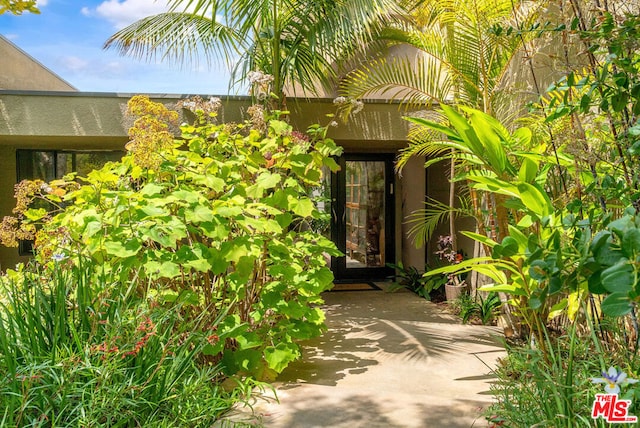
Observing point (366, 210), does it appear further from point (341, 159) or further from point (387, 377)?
point (387, 377)

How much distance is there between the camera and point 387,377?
4.16m

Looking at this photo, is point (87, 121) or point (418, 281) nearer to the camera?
point (87, 121)

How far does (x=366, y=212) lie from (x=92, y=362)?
716 cm

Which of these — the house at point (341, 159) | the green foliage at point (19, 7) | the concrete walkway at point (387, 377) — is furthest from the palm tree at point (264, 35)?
the green foliage at point (19, 7)

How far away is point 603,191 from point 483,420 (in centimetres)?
171

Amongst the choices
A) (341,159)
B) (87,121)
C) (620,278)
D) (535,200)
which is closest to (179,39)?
(87,121)

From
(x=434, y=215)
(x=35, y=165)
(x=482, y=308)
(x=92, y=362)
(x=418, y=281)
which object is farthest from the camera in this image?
(x=418, y=281)

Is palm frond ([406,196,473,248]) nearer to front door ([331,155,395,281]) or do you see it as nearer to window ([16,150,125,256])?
front door ([331,155,395,281])

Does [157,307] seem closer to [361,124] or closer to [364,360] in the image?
[364,360]

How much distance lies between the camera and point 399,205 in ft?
31.0

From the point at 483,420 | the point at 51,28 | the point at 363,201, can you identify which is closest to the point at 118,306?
the point at 483,420

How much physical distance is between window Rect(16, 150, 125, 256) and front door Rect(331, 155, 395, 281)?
3.76 metres

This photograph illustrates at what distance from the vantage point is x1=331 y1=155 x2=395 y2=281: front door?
9.41 m

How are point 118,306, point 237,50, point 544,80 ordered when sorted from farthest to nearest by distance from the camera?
1. point 237,50
2. point 544,80
3. point 118,306
